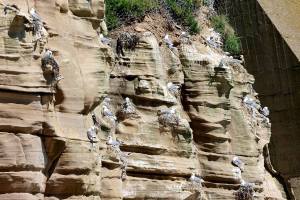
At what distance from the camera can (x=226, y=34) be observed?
784 inches

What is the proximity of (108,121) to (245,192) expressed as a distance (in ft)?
14.2

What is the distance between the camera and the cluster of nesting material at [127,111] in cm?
1332

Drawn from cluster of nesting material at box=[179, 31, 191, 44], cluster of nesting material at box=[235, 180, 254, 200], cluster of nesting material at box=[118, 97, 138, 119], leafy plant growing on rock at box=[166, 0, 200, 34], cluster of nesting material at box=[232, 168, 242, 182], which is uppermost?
leafy plant growing on rock at box=[166, 0, 200, 34]

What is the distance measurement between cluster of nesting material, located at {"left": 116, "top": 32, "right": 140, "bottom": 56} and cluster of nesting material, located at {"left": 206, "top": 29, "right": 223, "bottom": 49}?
3.17m

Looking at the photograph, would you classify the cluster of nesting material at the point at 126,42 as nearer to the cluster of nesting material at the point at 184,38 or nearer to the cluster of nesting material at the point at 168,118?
the cluster of nesting material at the point at 168,118

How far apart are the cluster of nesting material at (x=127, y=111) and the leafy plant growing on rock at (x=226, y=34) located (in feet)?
19.6

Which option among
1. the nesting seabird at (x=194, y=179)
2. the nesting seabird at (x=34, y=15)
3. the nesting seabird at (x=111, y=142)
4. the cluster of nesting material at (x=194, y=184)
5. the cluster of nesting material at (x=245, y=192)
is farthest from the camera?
the cluster of nesting material at (x=245, y=192)

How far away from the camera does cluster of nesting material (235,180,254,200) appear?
51.2ft

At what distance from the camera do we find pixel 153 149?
1348cm

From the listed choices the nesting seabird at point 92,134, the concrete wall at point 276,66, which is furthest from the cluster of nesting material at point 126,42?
the concrete wall at point 276,66

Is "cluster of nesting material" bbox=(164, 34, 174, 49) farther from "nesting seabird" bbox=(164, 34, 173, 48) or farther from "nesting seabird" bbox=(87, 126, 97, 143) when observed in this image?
"nesting seabird" bbox=(87, 126, 97, 143)

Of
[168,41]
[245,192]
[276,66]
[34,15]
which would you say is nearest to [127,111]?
[168,41]

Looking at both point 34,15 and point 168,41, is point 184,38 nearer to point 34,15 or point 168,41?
point 168,41

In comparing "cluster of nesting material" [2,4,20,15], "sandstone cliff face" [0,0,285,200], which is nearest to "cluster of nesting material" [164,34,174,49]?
"sandstone cliff face" [0,0,285,200]
